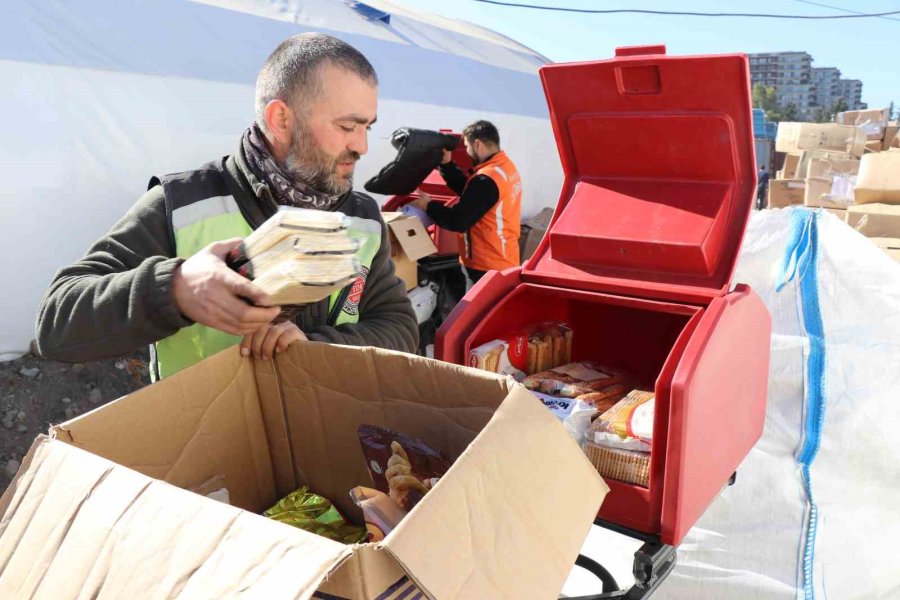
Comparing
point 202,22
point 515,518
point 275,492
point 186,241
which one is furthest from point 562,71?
point 202,22

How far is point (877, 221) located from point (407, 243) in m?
2.88

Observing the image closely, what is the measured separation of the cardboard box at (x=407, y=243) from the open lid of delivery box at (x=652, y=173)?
2.26 meters

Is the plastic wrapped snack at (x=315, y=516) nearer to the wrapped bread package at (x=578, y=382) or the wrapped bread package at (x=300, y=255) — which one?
the wrapped bread package at (x=300, y=255)

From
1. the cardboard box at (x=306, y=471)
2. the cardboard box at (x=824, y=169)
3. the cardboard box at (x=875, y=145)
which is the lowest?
the cardboard box at (x=875, y=145)

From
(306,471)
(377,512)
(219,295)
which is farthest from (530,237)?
(377,512)

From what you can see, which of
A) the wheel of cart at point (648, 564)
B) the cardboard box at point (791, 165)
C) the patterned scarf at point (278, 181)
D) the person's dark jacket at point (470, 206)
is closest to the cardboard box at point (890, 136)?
the cardboard box at point (791, 165)

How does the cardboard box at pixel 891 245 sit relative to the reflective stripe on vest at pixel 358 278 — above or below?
below

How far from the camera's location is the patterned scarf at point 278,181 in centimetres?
150

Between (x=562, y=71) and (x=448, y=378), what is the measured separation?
3.69 feet

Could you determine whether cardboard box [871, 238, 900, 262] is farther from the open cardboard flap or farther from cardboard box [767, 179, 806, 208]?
the open cardboard flap

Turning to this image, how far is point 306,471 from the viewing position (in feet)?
4.01

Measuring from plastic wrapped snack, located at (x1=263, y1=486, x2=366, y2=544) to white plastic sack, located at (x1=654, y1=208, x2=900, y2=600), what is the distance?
1.57 metres

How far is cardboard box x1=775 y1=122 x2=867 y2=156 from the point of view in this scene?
8.72 meters

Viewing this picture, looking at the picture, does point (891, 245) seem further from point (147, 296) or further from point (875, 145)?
point (875, 145)
